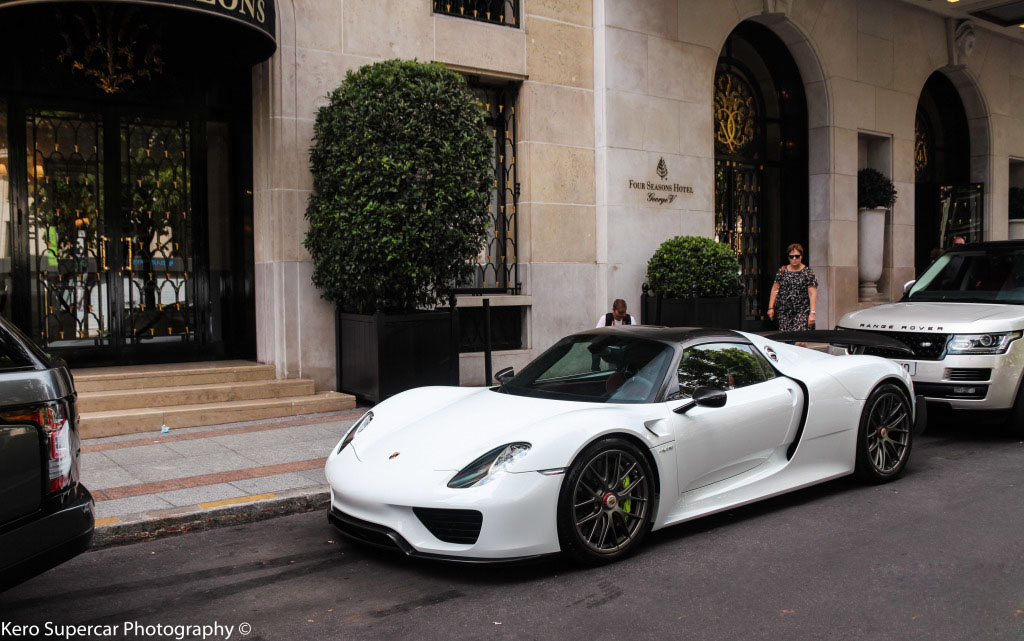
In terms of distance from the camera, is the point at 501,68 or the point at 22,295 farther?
the point at 501,68

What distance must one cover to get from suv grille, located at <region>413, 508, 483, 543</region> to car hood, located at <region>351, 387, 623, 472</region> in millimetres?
258

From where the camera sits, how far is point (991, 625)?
3.92 meters

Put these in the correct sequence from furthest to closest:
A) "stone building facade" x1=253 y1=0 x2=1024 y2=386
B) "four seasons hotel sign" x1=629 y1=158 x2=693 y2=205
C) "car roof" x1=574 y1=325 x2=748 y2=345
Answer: "four seasons hotel sign" x1=629 y1=158 x2=693 y2=205 → "stone building facade" x1=253 y1=0 x2=1024 y2=386 → "car roof" x1=574 y1=325 x2=748 y2=345

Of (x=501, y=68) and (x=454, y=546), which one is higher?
(x=501, y=68)

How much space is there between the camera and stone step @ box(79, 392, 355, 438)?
8.31 metres

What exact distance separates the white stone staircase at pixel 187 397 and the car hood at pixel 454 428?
383 cm

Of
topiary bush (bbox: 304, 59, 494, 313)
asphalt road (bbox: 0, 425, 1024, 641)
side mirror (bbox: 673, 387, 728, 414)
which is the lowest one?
asphalt road (bbox: 0, 425, 1024, 641)

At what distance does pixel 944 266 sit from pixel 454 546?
25.9 feet

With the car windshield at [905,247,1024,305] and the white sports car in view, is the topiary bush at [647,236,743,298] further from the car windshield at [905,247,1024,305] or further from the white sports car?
the white sports car

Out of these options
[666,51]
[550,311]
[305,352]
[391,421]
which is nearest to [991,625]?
[391,421]

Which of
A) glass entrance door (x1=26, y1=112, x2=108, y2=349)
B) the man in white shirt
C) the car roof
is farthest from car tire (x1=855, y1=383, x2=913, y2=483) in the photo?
glass entrance door (x1=26, y1=112, x2=108, y2=349)

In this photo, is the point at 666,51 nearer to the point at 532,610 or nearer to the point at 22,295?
the point at 22,295

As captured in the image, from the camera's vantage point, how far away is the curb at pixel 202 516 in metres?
5.34

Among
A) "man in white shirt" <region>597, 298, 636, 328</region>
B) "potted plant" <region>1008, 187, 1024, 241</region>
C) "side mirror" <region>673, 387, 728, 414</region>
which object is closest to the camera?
"side mirror" <region>673, 387, 728, 414</region>
